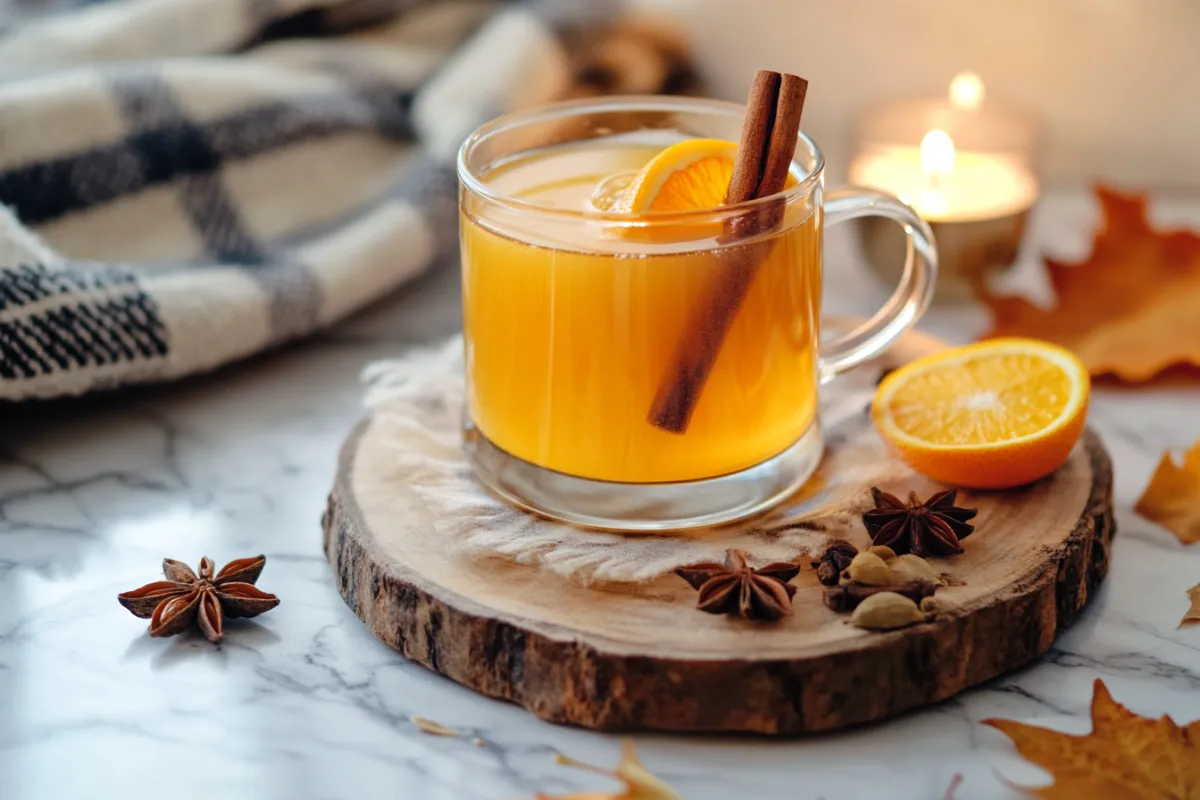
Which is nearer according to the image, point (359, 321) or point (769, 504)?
point (769, 504)

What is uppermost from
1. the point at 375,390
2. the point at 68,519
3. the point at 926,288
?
the point at 926,288

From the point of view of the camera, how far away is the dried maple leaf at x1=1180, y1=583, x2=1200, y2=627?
3.65 feet

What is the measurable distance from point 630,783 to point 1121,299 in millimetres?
1059

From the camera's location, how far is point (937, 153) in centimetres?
180

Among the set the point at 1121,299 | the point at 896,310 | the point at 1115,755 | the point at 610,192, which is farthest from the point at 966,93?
the point at 1115,755

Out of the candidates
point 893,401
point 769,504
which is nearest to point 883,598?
point 769,504

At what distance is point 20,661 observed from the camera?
1.09 meters

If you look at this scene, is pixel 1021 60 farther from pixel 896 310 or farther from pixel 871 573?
pixel 871 573

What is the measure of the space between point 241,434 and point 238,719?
0.52m

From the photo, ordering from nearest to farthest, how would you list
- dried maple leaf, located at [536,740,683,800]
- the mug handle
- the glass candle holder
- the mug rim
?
dried maple leaf, located at [536,740,683,800] → the mug rim → the mug handle → the glass candle holder

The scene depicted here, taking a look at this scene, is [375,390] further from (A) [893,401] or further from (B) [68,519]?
(A) [893,401]

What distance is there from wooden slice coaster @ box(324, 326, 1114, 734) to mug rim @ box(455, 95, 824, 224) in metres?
0.30

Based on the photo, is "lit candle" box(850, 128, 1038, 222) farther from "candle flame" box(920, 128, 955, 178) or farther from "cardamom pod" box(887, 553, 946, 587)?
"cardamom pod" box(887, 553, 946, 587)

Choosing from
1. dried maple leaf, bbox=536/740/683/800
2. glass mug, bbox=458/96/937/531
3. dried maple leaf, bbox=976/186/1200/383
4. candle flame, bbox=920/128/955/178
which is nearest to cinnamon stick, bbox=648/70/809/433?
glass mug, bbox=458/96/937/531
